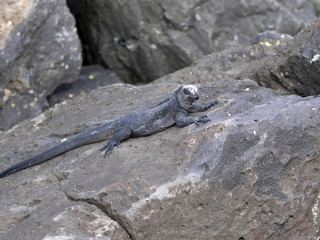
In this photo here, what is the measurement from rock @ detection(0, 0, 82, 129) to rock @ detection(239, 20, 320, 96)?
2996 millimetres

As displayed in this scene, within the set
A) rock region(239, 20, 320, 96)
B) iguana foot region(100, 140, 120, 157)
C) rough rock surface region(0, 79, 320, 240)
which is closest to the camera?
rough rock surface region(0, 79, 320, 240)

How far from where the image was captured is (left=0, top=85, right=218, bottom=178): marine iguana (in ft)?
16.9

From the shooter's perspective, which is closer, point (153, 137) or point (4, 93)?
point (153, 137)

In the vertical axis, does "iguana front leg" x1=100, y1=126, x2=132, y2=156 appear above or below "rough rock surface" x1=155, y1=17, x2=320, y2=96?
below

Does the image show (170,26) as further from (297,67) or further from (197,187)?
(197,187)

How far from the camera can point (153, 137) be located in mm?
5125

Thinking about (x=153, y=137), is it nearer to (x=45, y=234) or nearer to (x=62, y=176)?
(x=62, y=176)

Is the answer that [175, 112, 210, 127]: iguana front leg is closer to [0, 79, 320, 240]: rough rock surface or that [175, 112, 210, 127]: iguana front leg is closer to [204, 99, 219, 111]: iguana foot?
[0, 79, 320, 240]: rough rock surface

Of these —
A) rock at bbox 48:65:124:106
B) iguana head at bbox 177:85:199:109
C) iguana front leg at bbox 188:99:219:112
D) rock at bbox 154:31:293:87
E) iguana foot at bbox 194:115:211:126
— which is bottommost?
rock at bbox 48:65:124:106

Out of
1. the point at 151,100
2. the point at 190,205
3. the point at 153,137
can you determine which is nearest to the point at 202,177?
the point at 190,205

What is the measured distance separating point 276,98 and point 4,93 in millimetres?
3963

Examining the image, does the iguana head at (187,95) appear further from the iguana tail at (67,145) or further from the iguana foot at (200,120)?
the iguana tail at (67,145)

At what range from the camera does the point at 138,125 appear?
17.0 ft

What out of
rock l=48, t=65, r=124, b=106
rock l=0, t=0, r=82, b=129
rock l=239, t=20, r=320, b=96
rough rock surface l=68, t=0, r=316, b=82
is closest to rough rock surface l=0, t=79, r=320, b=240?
rock l=239, t=20, r=320, b=96
